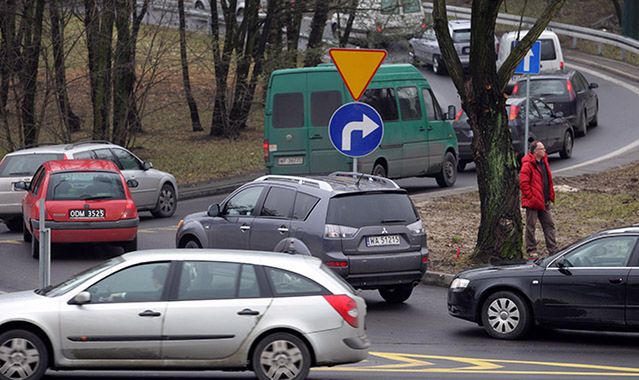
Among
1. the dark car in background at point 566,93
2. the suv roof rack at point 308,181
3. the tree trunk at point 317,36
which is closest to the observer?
the suv roof rack at point 308,181

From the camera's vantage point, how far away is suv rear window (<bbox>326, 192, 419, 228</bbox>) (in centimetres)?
1488

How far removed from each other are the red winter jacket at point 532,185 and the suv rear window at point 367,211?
4.09 meters

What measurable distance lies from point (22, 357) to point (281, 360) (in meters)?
2.24

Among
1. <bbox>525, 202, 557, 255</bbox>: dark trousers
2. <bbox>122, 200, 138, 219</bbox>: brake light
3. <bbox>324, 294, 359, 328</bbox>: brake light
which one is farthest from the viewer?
<bbox>122, 200, 138, 219</bbox>: brake light

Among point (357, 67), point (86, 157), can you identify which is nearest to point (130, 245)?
point (86, 157)

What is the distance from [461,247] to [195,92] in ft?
78.1

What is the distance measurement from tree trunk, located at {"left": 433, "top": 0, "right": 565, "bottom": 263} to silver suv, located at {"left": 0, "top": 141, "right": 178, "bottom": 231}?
8302 mm

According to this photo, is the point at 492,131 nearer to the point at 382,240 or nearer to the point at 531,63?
the point at 382,240

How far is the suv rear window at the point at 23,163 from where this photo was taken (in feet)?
75.7

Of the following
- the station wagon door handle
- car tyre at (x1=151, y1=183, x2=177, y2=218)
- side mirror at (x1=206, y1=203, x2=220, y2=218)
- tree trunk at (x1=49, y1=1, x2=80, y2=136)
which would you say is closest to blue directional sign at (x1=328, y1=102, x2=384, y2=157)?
side mirror at (x1=206, y1=203, x2=220, y2=218)

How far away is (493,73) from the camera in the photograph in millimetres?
17703

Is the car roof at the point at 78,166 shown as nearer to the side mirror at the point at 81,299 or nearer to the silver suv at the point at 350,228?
the silver suv at the point at 350,228

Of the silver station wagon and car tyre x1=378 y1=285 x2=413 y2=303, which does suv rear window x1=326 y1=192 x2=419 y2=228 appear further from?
the silver station wagon

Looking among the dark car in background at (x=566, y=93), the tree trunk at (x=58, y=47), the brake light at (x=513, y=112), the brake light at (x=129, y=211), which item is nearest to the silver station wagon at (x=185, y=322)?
the brake light at (x=129, y=211)
